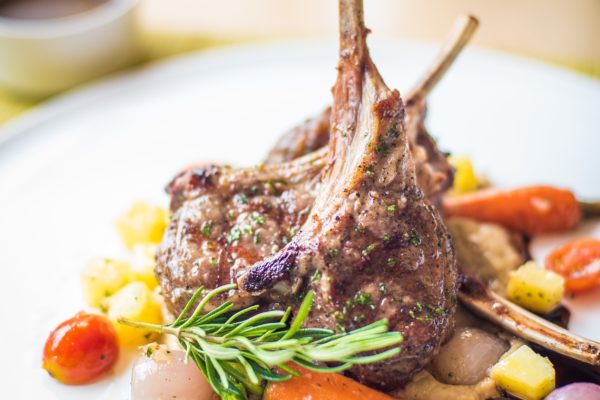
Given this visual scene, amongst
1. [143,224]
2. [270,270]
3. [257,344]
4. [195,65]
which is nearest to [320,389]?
[257,344]

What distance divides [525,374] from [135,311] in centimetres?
160

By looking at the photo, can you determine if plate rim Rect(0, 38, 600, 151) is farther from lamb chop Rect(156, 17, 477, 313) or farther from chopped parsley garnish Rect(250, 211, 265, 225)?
chopped parsley garnish Rect(250, 211, 265, 225)

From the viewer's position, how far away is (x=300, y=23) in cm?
541

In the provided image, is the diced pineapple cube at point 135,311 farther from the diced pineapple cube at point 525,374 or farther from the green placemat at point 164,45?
the green placemat at point 164,45

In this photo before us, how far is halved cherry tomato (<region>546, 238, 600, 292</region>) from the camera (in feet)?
10.6

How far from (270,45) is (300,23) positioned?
67 cm

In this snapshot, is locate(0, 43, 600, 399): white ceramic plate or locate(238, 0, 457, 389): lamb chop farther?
locate(0, 43, 600, 399): white ceramic plate

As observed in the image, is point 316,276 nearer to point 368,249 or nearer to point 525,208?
point 368,249

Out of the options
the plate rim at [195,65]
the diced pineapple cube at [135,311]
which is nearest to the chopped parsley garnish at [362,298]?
the diced pineapple cube at [135,311]

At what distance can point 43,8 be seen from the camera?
491 cm

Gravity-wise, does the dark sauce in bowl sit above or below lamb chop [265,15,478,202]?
above

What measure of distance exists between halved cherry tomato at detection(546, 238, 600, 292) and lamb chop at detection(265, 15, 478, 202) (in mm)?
612

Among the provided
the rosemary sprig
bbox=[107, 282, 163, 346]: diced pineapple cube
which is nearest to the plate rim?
bbox=[107, 282, 163, 346]: diced pineapple cube

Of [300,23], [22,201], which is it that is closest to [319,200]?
[22,201]
